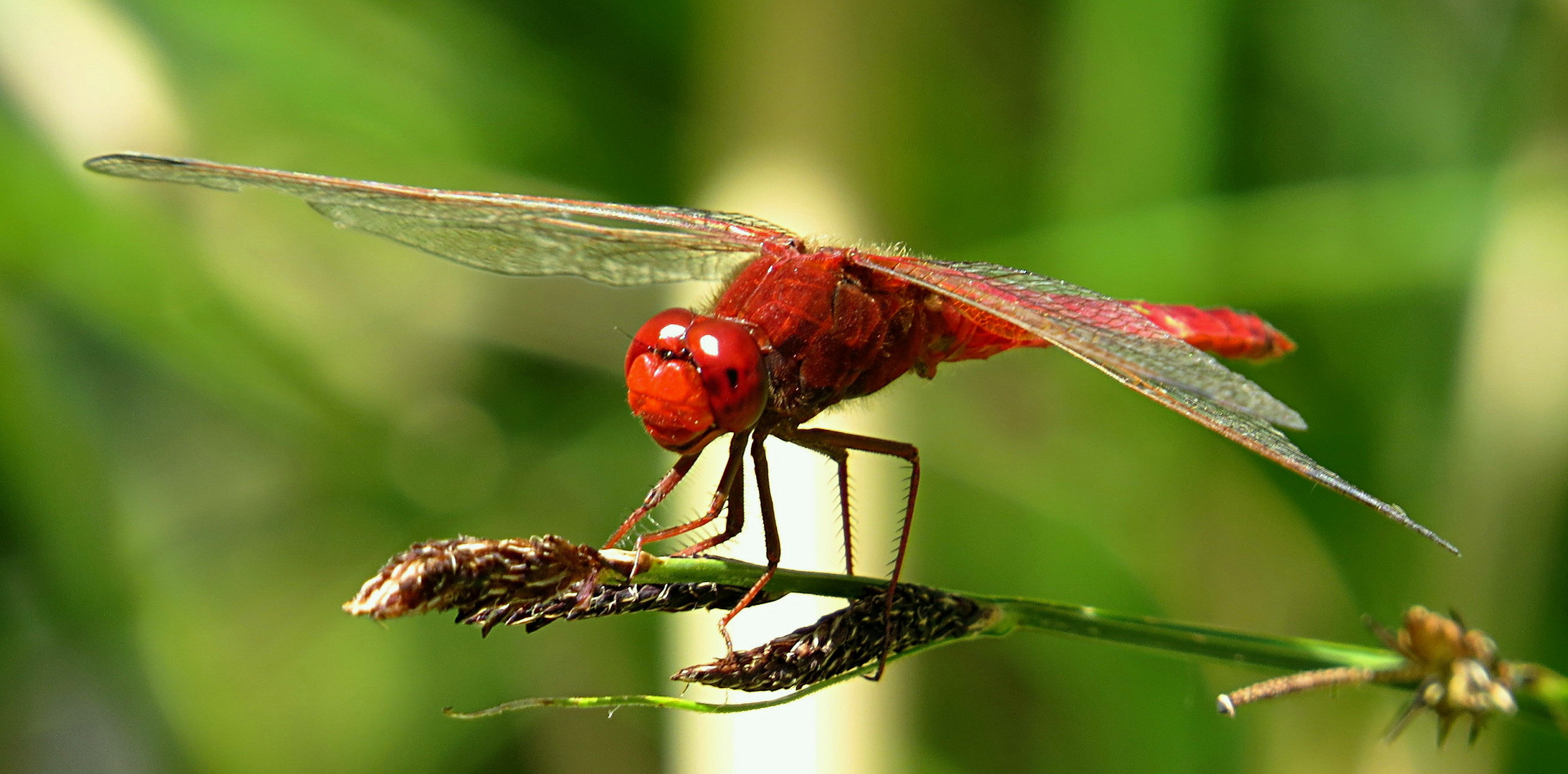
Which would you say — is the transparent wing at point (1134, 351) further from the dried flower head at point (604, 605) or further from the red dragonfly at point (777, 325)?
the dried flower head at point (604, 605)

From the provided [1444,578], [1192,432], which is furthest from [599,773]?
[1444,578]

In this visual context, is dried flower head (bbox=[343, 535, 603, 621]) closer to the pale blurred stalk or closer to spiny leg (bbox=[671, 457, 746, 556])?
spiny leg (bbox=[671, 457, 746, 556])

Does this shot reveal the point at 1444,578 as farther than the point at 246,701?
No

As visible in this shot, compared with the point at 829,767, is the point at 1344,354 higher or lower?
higher

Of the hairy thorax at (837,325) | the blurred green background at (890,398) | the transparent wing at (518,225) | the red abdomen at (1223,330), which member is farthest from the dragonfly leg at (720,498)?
the blurred green background at (890,398)

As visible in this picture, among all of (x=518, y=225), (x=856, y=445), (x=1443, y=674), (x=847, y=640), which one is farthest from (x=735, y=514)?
(x=1443, y=674)

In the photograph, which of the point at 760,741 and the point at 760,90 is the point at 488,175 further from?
the point at 760,741

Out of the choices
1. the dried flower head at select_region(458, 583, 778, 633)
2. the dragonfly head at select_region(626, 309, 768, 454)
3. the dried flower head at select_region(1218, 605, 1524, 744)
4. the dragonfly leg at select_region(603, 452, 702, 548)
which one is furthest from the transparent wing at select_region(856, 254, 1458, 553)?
the dried flower head at select_region(458, 583, 778, 633)
